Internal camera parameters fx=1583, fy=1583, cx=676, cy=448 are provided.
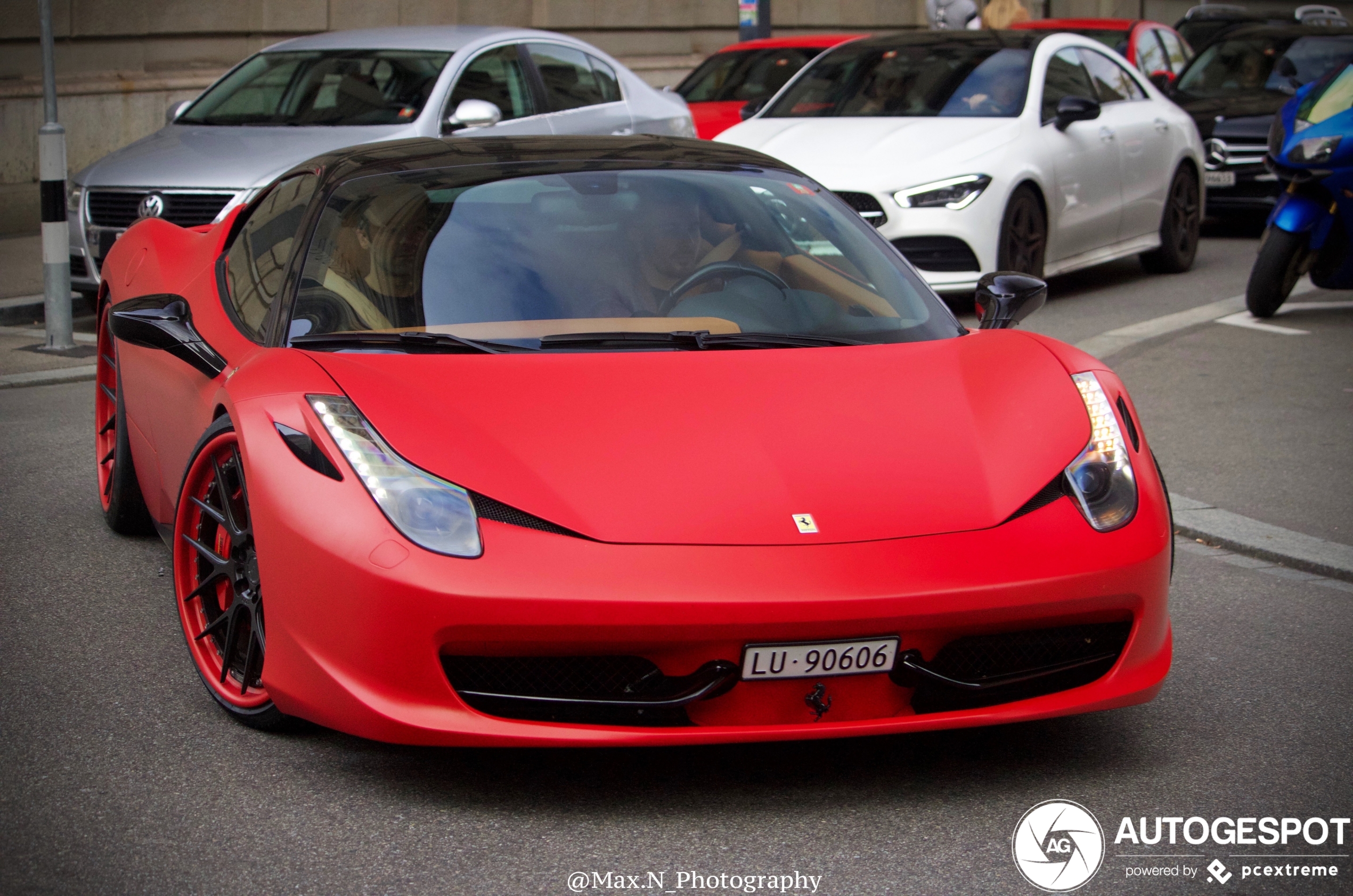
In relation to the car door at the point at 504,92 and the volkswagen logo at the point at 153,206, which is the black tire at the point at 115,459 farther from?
the car door at the point at 504,92

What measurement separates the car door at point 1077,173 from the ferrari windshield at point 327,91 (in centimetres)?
382

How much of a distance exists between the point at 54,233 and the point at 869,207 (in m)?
4.56

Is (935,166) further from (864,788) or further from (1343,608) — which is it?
(864,788)

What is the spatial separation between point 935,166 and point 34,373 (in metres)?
5.07

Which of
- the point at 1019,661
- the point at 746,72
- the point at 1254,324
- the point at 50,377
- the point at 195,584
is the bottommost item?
the point at 50,377

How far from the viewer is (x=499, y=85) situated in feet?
32.9

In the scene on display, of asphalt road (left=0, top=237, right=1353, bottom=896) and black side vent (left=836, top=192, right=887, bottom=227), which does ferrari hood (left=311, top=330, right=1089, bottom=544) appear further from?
black side vent (left=836, top=192, right=887, bottom=227)

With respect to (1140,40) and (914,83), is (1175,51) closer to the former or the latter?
(1140,40)

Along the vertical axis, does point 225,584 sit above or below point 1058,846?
above

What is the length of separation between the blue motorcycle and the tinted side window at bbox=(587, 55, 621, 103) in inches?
171

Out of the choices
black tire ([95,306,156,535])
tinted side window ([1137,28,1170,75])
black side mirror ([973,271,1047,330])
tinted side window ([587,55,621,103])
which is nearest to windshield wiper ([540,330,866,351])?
black side mirror ([973,271,1047,330])

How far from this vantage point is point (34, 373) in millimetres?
8078

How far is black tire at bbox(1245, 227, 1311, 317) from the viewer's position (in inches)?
357

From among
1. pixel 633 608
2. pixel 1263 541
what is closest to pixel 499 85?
pixel 1263 541
